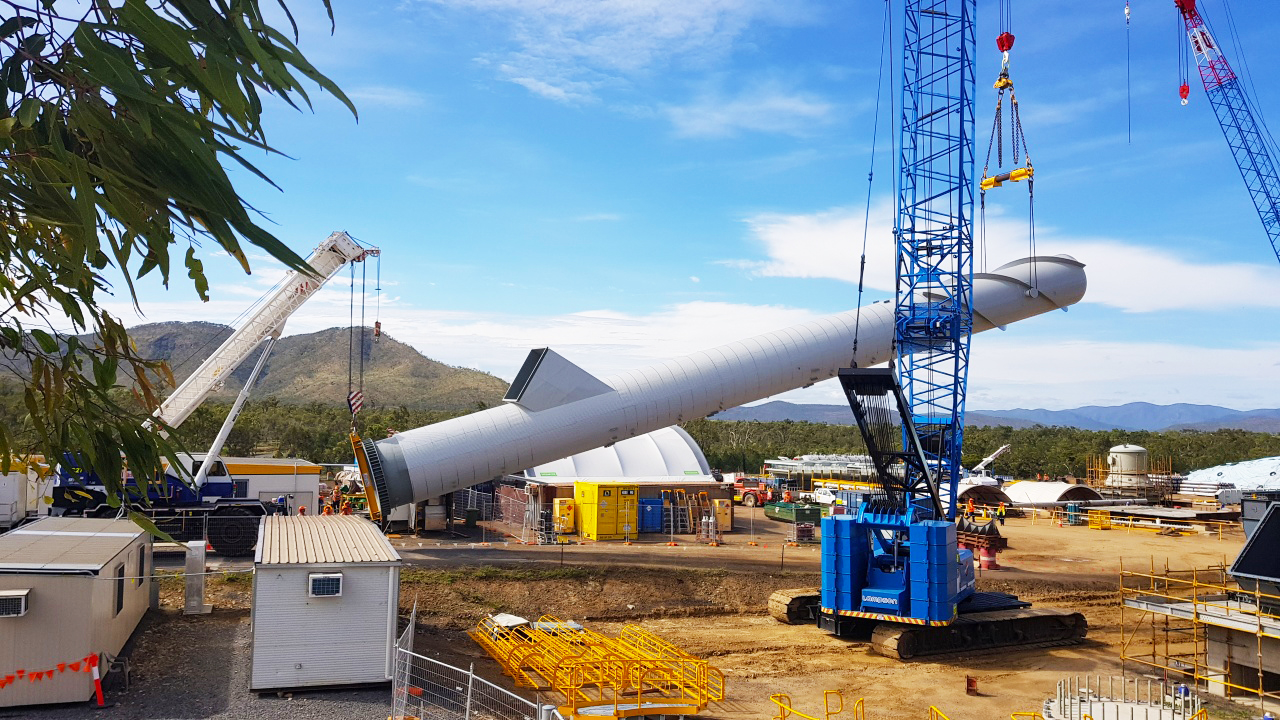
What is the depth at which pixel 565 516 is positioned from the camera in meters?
33.8

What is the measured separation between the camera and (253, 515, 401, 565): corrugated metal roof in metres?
14.5

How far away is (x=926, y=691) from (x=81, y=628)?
15.0 metres

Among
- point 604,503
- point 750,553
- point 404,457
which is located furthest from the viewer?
point 604,503

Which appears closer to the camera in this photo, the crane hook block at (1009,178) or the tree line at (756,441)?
the crane hook block at (1009,178)

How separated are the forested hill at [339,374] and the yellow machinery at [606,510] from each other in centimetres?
11513

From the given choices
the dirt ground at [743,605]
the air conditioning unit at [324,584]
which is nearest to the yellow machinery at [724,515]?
the dirt ground at [743,605]

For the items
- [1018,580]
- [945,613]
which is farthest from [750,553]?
[945,613]

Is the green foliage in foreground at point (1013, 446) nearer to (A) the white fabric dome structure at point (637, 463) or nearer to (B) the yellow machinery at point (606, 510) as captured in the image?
(A) the white fabric dome structure at point (637, 463)

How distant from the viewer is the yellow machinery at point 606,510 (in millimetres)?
33219

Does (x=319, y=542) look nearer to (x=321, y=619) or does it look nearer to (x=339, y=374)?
(x=321, y=619)

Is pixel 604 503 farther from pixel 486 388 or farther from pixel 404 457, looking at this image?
pixel 486 388

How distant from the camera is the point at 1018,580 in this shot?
28891mm

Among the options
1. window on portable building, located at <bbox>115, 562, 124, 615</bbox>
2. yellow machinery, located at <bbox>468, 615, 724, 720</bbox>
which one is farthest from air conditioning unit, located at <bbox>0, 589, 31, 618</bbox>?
yellow machinery, located at <bbox>468, 615, 724, 720</bbox>

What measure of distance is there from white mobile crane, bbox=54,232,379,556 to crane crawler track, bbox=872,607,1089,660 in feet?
57.0
